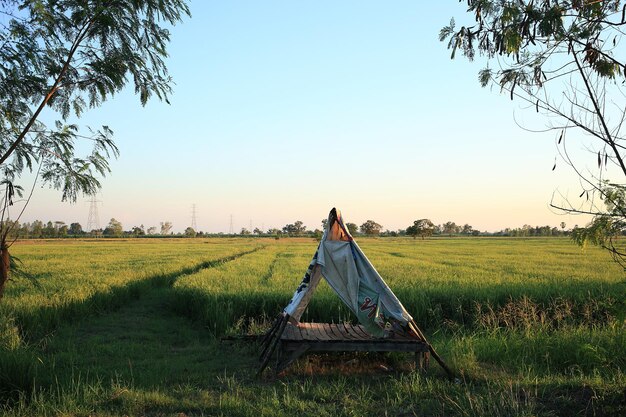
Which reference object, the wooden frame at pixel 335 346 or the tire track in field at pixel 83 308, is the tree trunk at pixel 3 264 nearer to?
the tire track in field at pixel 83 308

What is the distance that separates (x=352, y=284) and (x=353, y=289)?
0.24ft

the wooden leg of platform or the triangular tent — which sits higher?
the triangular tent

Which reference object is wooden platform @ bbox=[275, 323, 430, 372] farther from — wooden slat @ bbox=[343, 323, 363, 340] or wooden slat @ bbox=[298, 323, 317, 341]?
wooden slat @ bbox=[343, 323, 363, 340]

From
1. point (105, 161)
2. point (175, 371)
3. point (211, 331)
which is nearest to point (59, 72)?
point (105, 161)

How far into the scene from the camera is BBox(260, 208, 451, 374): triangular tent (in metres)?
6.91

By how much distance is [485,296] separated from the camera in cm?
1149

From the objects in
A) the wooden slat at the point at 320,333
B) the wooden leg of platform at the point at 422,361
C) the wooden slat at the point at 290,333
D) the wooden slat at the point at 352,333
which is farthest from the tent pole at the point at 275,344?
the wooden leg of platform at the point at 422,361

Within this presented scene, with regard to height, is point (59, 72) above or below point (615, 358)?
above

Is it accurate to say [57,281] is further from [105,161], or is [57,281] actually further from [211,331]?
[105,161]

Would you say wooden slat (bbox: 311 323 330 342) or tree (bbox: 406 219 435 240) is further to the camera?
tree (bbox: 406 219 435 240)

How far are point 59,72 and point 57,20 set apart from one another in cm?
73

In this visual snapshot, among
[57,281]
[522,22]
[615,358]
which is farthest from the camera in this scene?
[57,281]

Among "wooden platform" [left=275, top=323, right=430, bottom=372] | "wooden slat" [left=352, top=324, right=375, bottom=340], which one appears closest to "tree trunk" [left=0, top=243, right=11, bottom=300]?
"wooden platform" [left=275, top=323, right=430, bottom=372]

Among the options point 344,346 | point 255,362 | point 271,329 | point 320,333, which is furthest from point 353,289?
point 255,362
